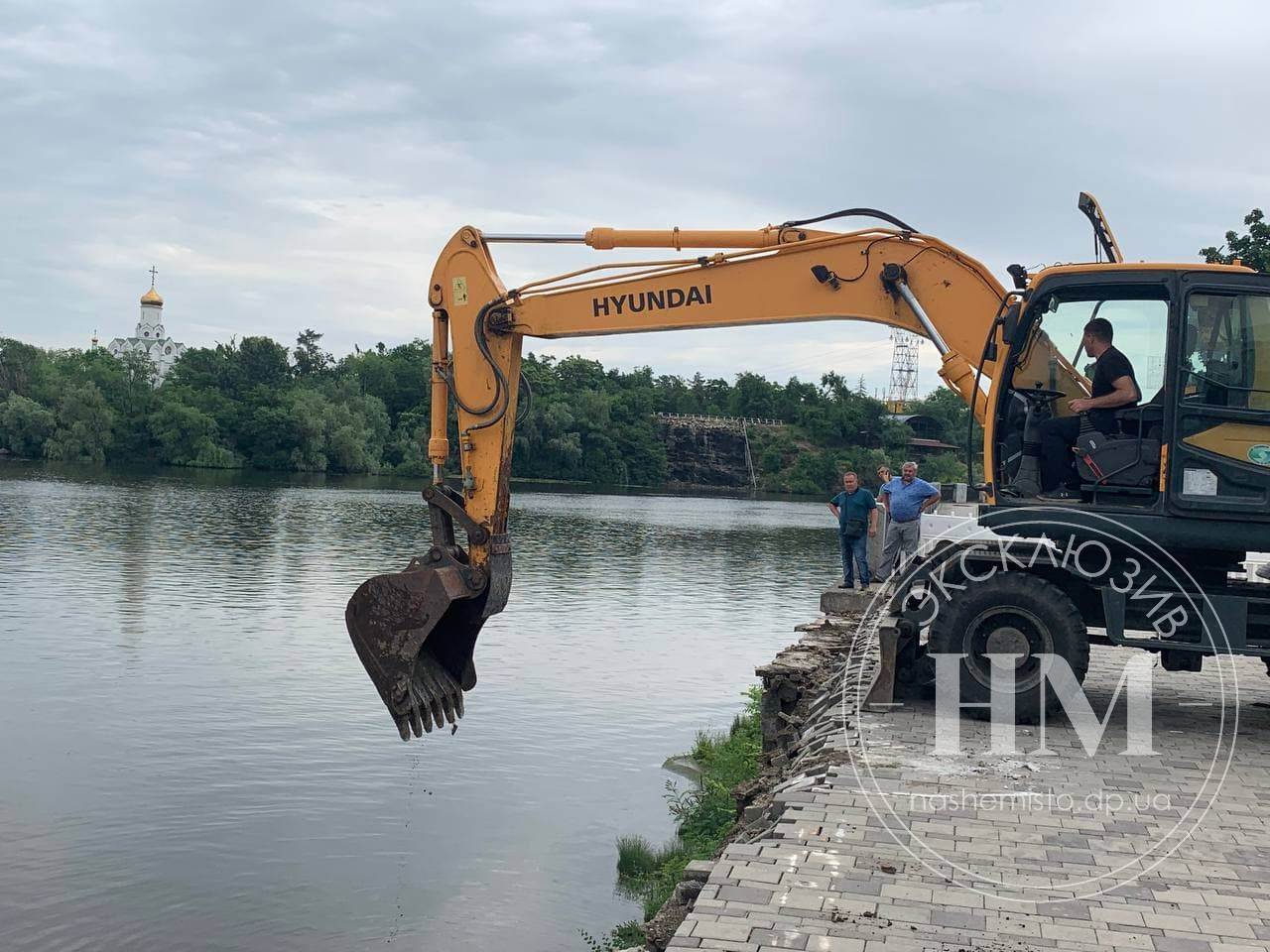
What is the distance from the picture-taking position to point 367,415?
298ft

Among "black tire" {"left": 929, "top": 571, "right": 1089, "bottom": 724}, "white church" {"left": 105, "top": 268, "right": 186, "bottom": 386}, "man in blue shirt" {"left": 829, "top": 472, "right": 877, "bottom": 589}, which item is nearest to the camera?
"black tire" {"left": 929, "top": 571, "right": 1089, "bottom": 724}

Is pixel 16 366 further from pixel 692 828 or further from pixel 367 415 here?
pixel 692 828

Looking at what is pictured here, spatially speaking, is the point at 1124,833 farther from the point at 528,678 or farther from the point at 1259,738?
the point at 528,678

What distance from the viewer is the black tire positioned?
9.06 meters

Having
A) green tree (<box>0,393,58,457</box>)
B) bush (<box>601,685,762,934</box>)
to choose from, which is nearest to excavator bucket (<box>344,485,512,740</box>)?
bush (<box>601,685,762,934</box>)

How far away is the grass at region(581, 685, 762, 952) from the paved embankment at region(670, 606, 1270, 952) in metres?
1.49

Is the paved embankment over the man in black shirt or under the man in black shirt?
under

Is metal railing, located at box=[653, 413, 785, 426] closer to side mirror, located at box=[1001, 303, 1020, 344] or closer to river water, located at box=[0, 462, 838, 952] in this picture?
river water, located at box=[0, 462, 838, 952]

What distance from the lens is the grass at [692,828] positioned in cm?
937

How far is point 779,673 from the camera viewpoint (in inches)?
467

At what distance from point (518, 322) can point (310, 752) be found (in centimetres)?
522

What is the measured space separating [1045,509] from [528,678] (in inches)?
378

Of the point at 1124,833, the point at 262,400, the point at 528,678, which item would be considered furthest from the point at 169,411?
the point at 1124,833

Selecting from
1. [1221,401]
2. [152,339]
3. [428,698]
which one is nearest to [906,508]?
[1221,401]
